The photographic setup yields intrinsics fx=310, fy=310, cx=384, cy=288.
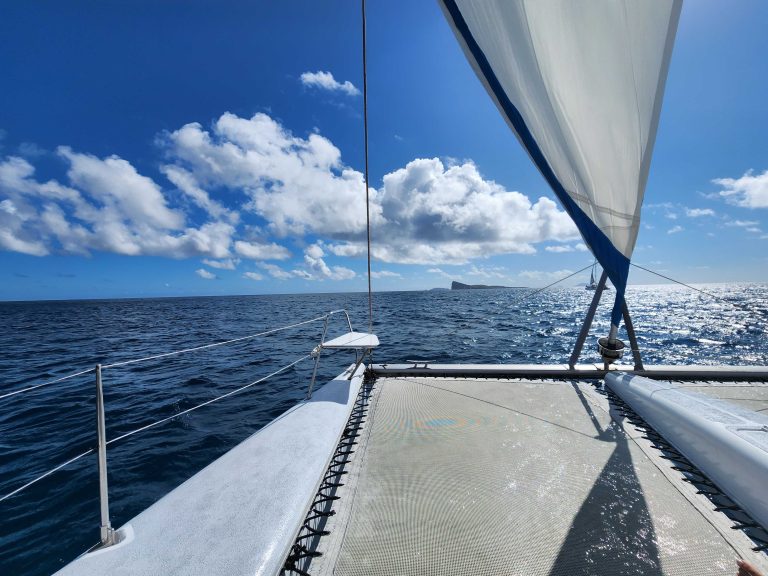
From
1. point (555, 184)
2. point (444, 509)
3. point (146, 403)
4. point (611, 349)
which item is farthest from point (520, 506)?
point (146, 403)

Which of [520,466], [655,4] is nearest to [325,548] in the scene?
[520,466]

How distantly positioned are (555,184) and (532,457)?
2.74 meters

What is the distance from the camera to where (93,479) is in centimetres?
446

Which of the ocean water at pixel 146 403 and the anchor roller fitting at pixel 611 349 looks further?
the anchor roller fitting at pixel 611 349

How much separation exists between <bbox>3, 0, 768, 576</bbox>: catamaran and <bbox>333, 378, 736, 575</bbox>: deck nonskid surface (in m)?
0.01

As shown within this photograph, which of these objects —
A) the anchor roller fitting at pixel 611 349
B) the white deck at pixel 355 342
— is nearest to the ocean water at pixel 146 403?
the anchor roller fitting at pixel 611 349

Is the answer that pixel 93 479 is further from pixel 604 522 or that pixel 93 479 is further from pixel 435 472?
pixel 604 522

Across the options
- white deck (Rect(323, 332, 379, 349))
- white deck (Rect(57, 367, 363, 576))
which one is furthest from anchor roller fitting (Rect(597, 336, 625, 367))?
white deck (Rect(57, 367, 363, 576))

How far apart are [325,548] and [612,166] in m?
4.03

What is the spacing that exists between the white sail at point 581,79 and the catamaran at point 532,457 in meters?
0.01

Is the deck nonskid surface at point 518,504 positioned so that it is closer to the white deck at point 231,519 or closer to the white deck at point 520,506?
the white deck at point 520,506

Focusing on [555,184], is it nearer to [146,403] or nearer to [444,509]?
[444,509]

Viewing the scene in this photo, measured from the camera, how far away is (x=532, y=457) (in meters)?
2.55

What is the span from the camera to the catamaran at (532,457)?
1.61m
